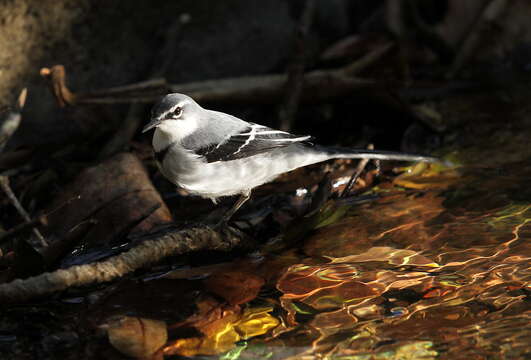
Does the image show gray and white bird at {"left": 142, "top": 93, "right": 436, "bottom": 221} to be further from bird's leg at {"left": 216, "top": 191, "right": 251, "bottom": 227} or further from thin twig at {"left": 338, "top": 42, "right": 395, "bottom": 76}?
thin twig at {"left": 338, "top": 42, "right": 395, "bottom": 76}

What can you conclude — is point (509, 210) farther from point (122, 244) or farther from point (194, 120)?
point (122, 244)

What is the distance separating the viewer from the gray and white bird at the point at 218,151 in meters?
Result: 4.46

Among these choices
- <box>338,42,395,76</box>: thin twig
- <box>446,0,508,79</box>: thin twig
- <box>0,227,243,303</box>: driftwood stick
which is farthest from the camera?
<box>446,0,508,79</box>: thin twig

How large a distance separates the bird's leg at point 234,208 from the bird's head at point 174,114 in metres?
0.60

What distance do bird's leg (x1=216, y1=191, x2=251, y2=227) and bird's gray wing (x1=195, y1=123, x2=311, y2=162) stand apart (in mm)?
383

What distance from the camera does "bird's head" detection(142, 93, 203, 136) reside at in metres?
4.48

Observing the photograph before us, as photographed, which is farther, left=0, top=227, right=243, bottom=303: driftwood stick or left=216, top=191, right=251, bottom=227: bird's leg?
left=216, top=191, right=251, bottom=227: bird's leg

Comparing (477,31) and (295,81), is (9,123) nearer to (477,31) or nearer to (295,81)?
(295,81)

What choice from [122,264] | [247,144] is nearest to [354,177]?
[247,144]

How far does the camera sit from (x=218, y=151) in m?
4.57

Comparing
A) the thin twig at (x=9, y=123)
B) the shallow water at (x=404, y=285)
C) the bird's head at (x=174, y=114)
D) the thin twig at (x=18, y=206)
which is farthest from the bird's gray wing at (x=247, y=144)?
the thin twig at (x=9, y=123)

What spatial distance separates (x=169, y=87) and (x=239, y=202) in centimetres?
151

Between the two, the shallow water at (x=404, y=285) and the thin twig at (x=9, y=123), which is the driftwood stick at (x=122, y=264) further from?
the thin twig at (x=9, y=123)

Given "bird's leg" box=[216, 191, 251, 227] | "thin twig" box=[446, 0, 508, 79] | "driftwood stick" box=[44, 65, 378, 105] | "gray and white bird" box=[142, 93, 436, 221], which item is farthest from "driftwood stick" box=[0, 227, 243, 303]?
"thin twig" box=[446, 0, 508, 79]
